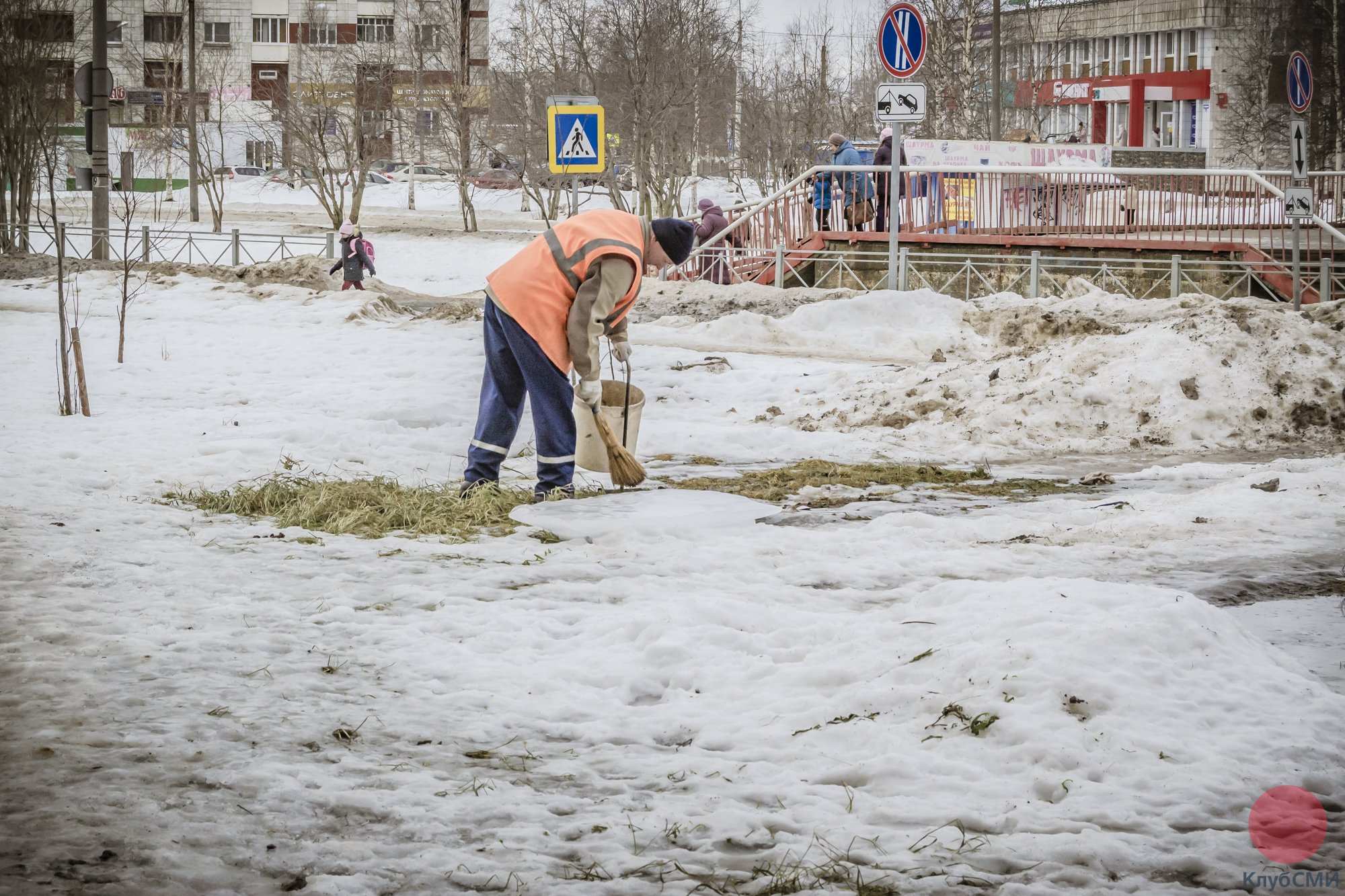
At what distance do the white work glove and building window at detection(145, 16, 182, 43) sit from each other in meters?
→ 33.5

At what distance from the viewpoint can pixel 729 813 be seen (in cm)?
326

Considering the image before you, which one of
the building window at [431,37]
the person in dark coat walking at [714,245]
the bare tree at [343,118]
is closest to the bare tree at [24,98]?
the bare tree at [343,118]

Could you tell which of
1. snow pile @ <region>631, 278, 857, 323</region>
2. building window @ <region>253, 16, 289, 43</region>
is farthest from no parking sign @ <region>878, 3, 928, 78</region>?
building window @ <region>253, 16, 289, 43</region>

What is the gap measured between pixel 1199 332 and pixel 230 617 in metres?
7.41

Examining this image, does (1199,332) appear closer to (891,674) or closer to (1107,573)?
(1107,573)

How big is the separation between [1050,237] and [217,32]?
5399 cm

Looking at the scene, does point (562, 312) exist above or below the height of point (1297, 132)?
below

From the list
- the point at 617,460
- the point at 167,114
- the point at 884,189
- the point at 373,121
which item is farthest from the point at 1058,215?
the point at 167,114

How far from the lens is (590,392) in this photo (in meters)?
6.53

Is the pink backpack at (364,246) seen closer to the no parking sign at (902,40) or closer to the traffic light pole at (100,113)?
the traffic light pole at (100,113)

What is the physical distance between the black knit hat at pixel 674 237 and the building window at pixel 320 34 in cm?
4275

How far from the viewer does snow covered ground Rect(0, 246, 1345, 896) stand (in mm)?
3057

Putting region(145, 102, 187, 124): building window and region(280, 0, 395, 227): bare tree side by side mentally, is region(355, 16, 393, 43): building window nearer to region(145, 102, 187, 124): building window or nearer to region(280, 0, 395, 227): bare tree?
region(280, 0, 395, 227): bare tree

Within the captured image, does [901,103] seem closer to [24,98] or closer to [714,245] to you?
[714,245]
